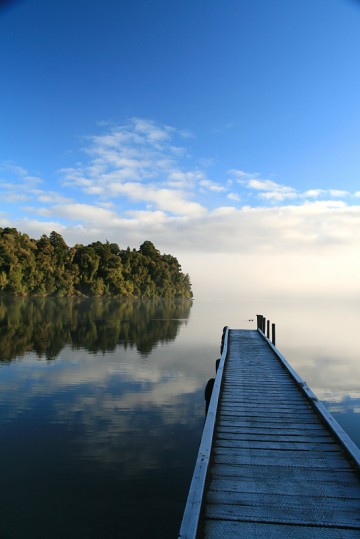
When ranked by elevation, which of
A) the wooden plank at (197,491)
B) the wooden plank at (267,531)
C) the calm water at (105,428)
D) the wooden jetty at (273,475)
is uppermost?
the wooden plank at (197,491)

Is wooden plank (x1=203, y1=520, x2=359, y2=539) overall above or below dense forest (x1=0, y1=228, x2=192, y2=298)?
below

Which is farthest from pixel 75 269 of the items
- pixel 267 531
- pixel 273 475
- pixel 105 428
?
pixel 267 531

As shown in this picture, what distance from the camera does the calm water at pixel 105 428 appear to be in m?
6.17

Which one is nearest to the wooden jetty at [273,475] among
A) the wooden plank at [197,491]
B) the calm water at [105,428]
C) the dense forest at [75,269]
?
the wooden plank at [197,491]

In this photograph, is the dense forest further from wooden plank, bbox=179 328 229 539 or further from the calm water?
wooden plank, bbox=179 328 229 539

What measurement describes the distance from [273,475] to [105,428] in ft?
19.0

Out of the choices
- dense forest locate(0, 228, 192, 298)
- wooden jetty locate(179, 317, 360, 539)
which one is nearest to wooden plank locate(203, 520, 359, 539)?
wooden jetty locate(179, 317, 360, 539)

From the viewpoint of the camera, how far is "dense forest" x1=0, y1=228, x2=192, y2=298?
66188mm

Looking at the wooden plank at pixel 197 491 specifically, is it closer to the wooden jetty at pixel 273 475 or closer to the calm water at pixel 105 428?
the wooden jetty at pixel 273 475

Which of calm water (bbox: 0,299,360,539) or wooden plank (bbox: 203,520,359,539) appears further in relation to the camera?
calm water (bbox: 0,299,360,539)

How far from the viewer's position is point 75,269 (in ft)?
269

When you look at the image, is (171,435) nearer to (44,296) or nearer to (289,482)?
(289,482)

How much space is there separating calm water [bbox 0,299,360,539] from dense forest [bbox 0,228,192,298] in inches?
1842

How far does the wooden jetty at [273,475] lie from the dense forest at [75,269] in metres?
62.9
